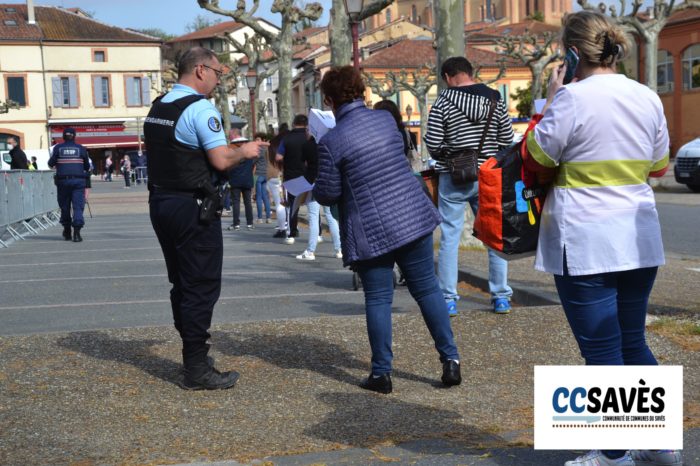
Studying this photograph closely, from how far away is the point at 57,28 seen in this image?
3396 inches

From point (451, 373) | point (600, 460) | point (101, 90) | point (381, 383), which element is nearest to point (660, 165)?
point (600, 460)

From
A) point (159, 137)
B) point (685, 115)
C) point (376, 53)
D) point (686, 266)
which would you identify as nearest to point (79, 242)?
point (686, 266)

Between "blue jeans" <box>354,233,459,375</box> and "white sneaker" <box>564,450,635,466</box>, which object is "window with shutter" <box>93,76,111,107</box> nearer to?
"blue jeans" <box>354,233,459,375</box>

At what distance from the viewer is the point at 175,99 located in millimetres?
5910

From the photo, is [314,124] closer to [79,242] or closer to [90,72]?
[79,242]

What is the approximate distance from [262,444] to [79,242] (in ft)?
45.4

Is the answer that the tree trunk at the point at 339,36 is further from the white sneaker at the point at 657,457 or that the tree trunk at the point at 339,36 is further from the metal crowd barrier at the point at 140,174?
the metal crowd barrier at the point at 140,174

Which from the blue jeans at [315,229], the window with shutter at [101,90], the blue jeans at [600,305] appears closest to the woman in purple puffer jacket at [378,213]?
the blue jeans at [600,305]

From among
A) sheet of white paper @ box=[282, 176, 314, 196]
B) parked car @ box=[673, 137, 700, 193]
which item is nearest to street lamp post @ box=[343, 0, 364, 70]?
sheet of white paper @ box=[282, 176, 314, 196]

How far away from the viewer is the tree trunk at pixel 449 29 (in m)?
13.5

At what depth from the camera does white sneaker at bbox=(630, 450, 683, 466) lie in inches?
158

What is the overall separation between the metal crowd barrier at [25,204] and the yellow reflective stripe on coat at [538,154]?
1467 cm

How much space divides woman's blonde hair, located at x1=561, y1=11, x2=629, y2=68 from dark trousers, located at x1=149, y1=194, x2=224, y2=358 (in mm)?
2630

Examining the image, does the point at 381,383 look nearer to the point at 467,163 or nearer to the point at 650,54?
the point at 467,163
